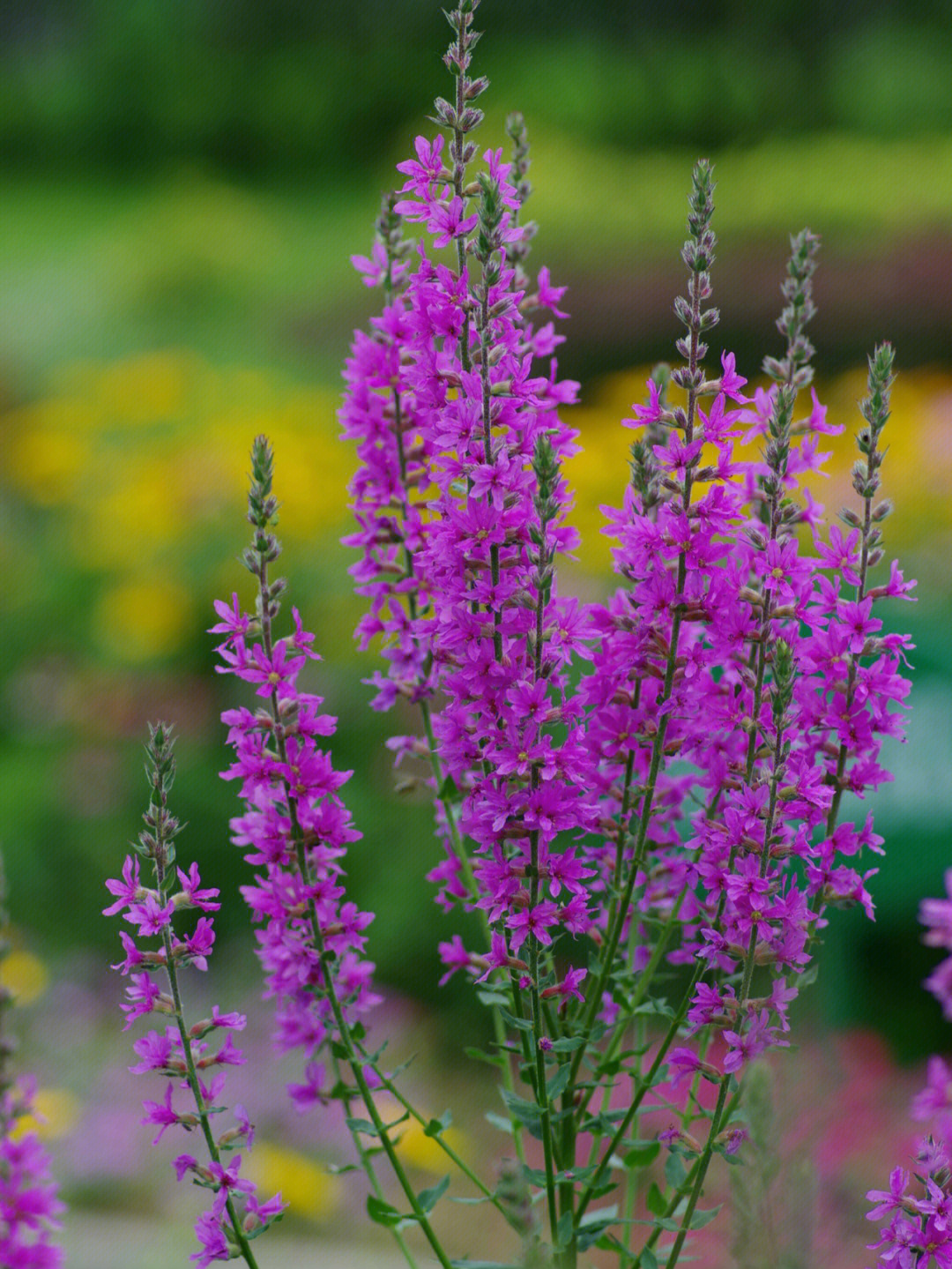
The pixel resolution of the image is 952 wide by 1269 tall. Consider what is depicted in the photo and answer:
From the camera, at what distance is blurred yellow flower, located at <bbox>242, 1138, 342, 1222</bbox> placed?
2.96m

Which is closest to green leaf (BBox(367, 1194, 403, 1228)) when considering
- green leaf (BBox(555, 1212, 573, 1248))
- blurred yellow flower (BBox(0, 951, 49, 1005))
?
green leaf (BBox(555, 1212, 573, 1248))

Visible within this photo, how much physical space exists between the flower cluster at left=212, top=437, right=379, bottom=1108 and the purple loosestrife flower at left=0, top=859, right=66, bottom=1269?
0.81ft

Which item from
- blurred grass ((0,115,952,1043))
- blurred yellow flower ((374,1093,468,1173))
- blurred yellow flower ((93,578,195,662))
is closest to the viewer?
blurred yellow flower ((374,1093,468,1173))

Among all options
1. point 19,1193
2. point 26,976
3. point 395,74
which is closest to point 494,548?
point 19,1193

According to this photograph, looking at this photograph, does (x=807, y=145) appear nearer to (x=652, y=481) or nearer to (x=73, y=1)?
(x=73, y=1)

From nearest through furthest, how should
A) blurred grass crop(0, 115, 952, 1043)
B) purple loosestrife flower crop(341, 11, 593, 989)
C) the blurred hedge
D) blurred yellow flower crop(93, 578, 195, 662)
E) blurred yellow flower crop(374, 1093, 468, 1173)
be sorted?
purple loosestrife flower crop(341, 11, 593, 989) → blurred yellow flower crop(374, 1093, 468, 1173) → blurred grass crop(0, 115, 952, 1043) → blurred yellow flower crop(93, 578, 195, 662) → the blurred hedge

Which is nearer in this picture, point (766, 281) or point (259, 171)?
point (766, 281)

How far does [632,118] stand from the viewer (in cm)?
853

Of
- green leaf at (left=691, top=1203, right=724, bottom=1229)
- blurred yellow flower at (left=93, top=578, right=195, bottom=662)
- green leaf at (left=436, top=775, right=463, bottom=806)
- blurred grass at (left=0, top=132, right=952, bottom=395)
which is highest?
blurred grass at (left=0, top=132, right=952, bottom=395)

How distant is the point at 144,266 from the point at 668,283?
3125 mm

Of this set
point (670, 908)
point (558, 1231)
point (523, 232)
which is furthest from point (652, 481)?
point (558, 1231)

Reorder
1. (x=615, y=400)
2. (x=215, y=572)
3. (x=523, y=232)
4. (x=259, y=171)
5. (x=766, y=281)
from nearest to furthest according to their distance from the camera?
1. (x=523, y=232)
2. (x=215, y=572)
3. (x=615, y=400)
4. (x=766, y=281)
5. (x=259, y=171)

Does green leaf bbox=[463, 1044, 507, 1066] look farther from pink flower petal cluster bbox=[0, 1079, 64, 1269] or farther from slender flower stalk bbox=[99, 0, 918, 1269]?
pink flower petal cluster bbox=[0, 1079, 64, 1269]

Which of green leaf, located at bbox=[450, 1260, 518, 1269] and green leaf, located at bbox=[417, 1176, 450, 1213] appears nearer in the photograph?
green leaf, located at bbox=[450, 1260, 518, 1269]
